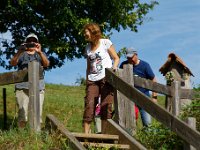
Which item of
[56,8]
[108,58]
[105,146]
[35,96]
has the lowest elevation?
[105,146]

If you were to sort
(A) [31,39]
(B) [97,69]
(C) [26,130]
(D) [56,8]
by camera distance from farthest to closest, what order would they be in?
(D) [56,8]
(A) [31,39]
(B) [97,69]
(C) [26,130]

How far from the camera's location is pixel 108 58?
9422mm

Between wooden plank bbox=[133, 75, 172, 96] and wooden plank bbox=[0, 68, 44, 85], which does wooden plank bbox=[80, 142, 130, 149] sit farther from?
wooden plank bbox=[133, 75, 172, 96]

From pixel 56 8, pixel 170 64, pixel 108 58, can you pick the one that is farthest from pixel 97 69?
pixel 56 8

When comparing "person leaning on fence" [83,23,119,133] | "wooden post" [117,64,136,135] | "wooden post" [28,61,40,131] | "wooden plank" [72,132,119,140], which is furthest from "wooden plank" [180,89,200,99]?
"wooden post" [28,61,40,131]

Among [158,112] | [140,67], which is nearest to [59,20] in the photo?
[140,67]

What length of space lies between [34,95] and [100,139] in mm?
1318

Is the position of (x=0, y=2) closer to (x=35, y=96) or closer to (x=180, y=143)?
(x=35, y=96)

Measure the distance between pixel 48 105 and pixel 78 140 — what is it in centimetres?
1160

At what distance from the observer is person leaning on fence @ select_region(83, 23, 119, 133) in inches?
363

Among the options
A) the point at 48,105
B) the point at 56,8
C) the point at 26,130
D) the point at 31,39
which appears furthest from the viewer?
the point at 48,105

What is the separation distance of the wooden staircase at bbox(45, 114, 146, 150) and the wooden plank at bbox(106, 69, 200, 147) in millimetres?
533

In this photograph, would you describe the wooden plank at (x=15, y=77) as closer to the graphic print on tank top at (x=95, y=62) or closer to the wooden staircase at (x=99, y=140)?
the graphic print on tank top at (x=95, y=62)

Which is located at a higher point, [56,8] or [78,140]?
[56,8]
